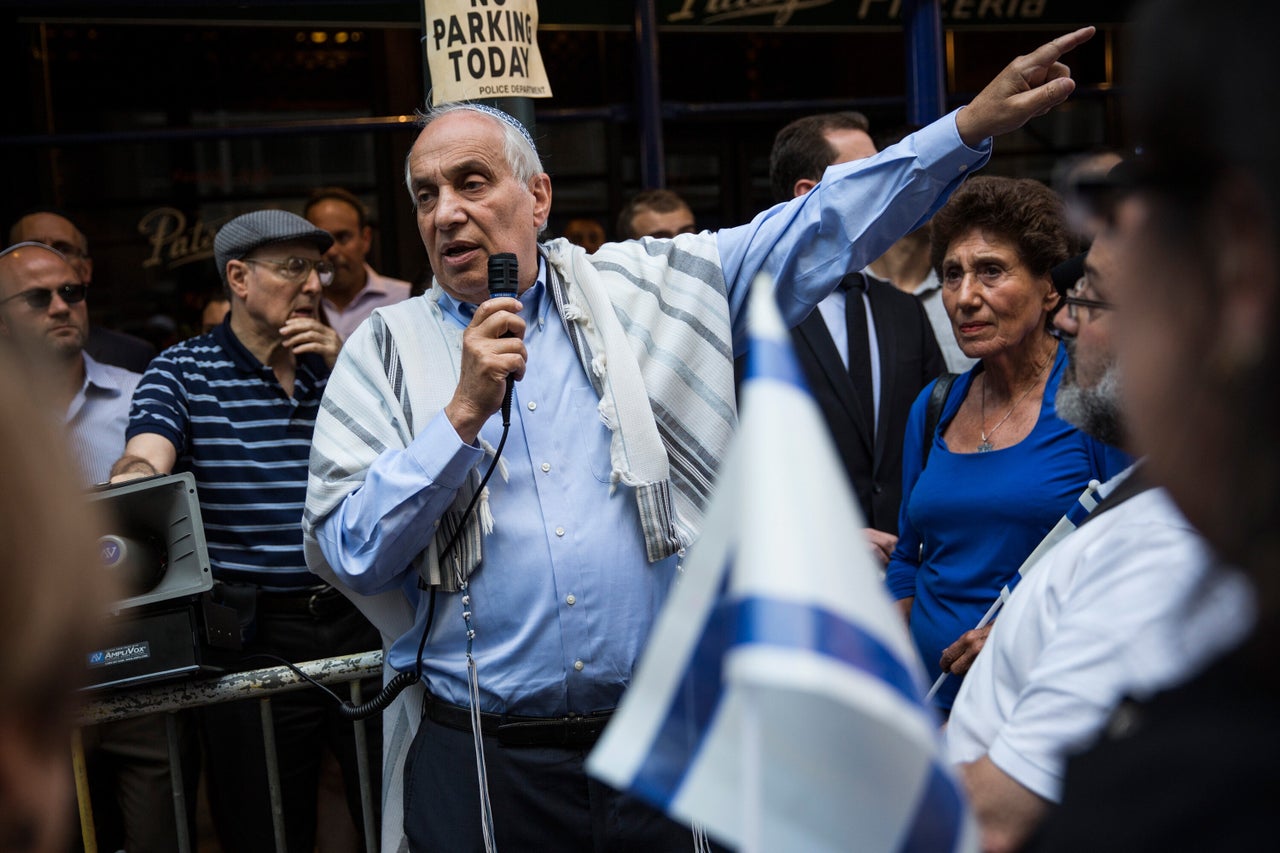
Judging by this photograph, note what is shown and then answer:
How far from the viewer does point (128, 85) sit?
6.91 meters

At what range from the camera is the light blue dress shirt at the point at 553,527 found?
2447 mm

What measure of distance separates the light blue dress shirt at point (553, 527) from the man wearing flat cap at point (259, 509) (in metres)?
1.22

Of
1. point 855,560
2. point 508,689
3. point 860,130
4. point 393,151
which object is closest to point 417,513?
point 508,689

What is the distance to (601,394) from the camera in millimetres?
2607

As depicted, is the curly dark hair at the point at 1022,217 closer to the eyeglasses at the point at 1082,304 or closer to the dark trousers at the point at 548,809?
the eyeglasses at the point at 1082,304

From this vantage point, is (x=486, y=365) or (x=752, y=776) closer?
(x=752, y=776)

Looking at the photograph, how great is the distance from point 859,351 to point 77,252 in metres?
3.15

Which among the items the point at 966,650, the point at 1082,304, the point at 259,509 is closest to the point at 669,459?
the point at 966,650

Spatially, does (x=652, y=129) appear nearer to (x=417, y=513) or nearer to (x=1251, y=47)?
(x=417, y=513)

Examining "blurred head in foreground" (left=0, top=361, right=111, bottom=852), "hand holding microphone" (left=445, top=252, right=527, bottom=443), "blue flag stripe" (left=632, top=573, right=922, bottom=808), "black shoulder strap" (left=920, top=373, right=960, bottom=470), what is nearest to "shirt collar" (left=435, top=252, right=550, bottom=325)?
"hand holding microphone" (left=445, top=252, right=527, bottom=443)

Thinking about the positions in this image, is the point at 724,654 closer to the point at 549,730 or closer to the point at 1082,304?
the point at 1082,304

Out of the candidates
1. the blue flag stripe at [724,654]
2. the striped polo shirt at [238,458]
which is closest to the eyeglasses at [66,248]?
the striped polo shirt at [238,458]

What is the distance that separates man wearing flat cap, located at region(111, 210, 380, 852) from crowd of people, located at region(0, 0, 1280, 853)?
0.01 meters

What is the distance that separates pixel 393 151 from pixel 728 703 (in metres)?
6.71
